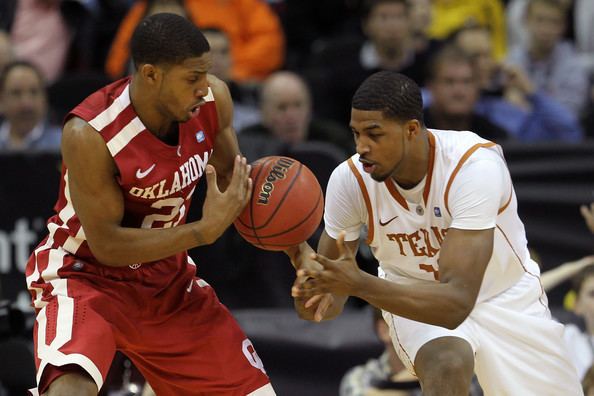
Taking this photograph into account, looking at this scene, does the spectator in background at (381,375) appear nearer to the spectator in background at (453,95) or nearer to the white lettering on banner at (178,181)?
the spectator in background at (453,95)

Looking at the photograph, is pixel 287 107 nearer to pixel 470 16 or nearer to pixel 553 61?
pixel 470 16

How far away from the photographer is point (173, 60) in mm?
4730

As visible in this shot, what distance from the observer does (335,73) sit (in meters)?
8.91

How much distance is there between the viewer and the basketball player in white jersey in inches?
184

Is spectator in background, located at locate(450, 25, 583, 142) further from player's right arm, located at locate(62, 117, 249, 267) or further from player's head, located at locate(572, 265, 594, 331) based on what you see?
player's right arm, located at locate(62, 117, 249, 267)

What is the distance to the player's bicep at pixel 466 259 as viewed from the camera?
4.64m

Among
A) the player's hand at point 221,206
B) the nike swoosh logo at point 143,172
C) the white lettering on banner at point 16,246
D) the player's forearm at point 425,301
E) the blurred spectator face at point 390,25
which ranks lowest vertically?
the white lettering on banner at point 16,246

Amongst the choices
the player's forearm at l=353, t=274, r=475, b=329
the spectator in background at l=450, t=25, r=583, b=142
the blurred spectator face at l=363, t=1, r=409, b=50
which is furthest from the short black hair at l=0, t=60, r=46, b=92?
the player's forearm at l=353, t=274, r=475, b=329

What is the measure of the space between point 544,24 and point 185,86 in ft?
17.4

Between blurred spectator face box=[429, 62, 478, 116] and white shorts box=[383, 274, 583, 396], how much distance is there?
3.24 meters

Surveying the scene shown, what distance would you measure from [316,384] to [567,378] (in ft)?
8.68

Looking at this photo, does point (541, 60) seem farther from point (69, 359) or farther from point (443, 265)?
point (69, 359)

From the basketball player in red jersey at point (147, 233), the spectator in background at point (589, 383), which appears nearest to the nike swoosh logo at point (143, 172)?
the basketball player in red jersey at point (147, 233)

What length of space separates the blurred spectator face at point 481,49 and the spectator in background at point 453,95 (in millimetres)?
625
